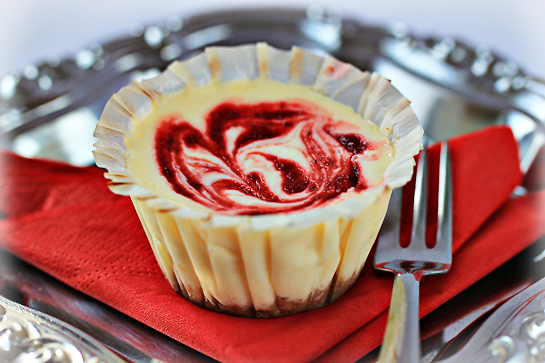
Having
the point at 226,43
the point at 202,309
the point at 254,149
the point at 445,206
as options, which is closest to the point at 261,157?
the point at 254,149

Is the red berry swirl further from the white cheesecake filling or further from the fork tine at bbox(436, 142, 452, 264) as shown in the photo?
the fork tine at bbox(436, 142, 452, 264)

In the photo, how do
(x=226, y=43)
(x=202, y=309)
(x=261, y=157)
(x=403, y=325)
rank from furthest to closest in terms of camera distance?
1. (x=226, y=43)
2. (x=261, y=157)
3. (x=202, y=309)
4. (x=403, y=325)

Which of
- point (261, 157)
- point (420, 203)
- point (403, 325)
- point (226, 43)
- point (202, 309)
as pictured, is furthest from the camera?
point (226, 43)

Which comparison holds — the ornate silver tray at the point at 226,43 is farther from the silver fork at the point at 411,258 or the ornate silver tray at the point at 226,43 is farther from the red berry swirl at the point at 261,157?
the red berry swirl at the point at 261,157

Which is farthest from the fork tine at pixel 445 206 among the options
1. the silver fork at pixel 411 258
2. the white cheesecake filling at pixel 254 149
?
the white cheesecake filling at pixel 254 149

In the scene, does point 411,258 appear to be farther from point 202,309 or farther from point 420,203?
point 202,309

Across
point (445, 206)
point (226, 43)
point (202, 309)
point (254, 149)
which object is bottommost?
point (202, 309)

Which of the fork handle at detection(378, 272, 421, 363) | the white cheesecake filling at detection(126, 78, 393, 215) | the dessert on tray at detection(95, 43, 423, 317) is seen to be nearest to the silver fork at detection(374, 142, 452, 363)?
the fork handle at detection(378, 272, 421, 363)

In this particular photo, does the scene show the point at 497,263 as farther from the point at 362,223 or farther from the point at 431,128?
the point at 431,128
